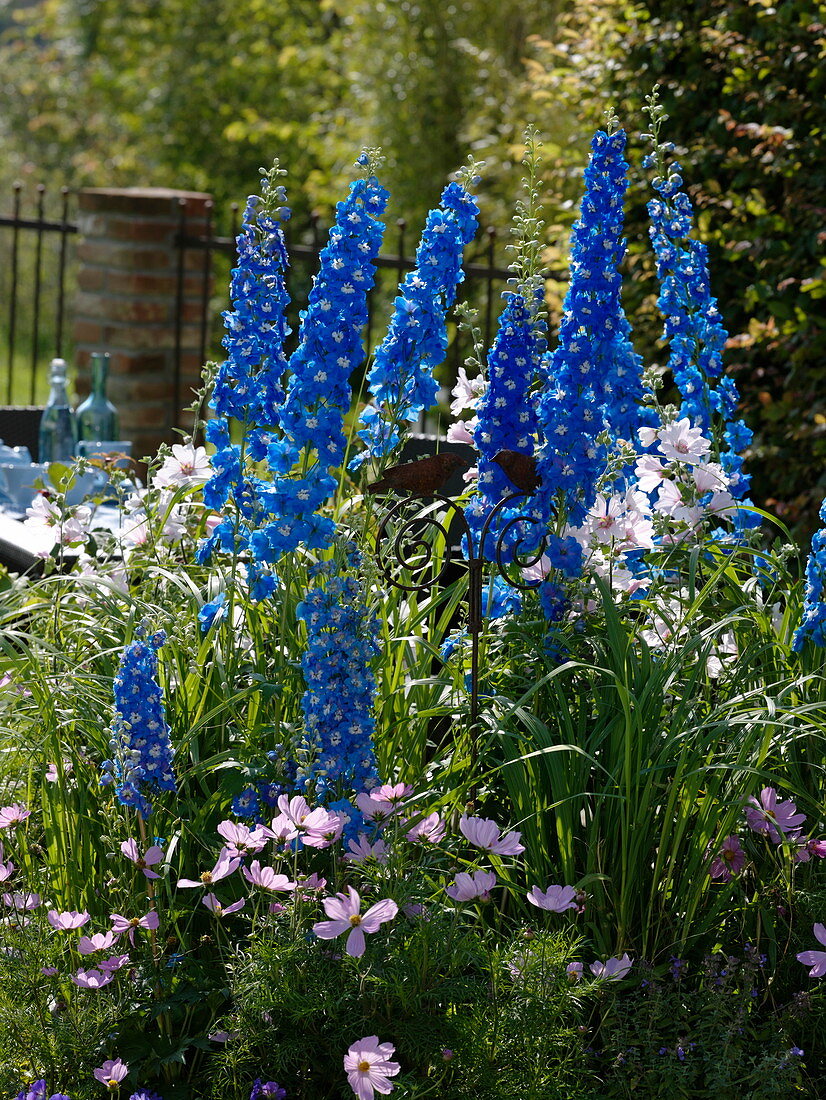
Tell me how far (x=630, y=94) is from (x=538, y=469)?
3.21 m

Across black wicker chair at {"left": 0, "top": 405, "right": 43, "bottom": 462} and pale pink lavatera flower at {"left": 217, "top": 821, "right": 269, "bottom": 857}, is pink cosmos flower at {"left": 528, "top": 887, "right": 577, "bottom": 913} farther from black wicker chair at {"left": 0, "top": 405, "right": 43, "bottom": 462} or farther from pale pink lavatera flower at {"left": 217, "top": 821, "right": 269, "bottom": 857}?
black wicker chair at {"left": 0, "top": 405, "right": 43, "bottom": 462}

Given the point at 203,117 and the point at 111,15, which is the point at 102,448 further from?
the point at 111,15

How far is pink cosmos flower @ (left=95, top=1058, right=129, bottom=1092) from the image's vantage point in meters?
1.54

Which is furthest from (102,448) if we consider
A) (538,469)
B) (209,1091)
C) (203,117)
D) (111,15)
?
(111,15)

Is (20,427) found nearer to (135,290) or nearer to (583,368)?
(135,290)

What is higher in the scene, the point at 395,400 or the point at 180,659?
the point at 395,400

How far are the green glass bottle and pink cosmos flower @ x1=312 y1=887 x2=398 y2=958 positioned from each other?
8.15ft

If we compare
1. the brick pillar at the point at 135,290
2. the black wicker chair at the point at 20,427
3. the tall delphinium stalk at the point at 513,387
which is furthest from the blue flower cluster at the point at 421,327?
the brick pillar at the point at 135,290

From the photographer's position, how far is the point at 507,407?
6.40ft

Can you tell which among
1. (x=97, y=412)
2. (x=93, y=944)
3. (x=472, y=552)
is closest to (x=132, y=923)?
(x=93, y=944)

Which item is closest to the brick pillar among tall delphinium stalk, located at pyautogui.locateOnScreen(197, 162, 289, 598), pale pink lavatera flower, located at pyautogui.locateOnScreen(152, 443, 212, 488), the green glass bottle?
the green glass bottle

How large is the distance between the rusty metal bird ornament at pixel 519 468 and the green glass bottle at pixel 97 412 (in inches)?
81.8

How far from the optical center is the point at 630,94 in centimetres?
469

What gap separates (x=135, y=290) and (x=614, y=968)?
448 cm
